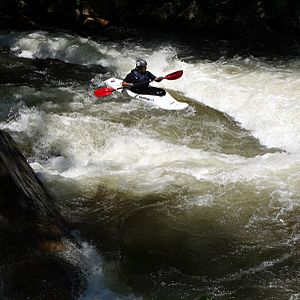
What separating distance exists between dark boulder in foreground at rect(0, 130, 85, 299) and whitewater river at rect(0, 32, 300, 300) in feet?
0.82

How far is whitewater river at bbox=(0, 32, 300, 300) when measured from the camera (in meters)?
4.36

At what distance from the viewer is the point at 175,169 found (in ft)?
20.3

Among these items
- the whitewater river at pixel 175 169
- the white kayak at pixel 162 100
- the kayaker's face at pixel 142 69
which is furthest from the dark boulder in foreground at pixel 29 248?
the kayaker's face at pixel 142 69

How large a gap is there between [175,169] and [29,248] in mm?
2824

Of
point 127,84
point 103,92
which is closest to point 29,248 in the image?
point 103,92

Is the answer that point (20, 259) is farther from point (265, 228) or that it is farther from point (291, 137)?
point (291, 137)

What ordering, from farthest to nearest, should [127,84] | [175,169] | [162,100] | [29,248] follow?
[127,84]
[162,100]
[175,169]
[29,248]

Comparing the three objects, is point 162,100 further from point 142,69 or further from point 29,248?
point 29,248

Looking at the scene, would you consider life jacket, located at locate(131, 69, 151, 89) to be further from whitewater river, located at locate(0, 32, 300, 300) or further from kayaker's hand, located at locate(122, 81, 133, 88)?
whitewater river, located at locate(0, 32, 300, 300)

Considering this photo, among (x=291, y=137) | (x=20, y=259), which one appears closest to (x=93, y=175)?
(x=20, y=259)

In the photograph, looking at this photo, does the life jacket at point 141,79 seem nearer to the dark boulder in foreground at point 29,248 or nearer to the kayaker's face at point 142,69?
the kayaker's face at point 142,69

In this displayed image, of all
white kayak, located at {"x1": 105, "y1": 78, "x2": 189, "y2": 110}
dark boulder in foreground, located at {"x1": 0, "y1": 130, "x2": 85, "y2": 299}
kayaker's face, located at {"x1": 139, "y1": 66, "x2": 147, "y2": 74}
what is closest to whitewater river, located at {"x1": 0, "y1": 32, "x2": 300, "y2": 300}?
white kayak, located at {"x1": 105, "y1": 78, "x2": 189, "y2": 110}

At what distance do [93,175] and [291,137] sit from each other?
3.31 meters

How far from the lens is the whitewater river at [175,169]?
14.3ft
